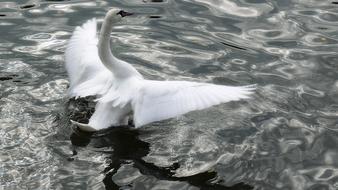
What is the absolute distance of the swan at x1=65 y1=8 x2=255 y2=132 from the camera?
8289 millimetres

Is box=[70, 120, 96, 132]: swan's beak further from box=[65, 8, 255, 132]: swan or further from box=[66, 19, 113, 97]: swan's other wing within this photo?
box=[66, 19, 113, 97]: swan's other wing

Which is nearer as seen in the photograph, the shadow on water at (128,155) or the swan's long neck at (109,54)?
the shadow on water at (128,155)

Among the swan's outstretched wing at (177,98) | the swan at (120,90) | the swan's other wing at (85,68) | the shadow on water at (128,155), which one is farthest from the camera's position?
the swan's other wing at (85,68)

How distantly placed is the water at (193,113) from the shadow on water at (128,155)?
18 millimetres

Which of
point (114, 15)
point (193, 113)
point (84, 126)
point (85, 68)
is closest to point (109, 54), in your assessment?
point (114, 15)

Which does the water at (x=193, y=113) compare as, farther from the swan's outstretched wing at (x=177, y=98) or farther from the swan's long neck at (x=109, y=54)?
the swan's long neck at (x=109, y=54)

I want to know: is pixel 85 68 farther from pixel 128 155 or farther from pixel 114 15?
pixel 128 155

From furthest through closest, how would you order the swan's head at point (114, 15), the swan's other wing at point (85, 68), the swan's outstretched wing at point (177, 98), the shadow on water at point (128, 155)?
the swan's other wing at point (85, 68), the swan's head at point (114, 15), the swan's outstretched wing at point (177, 98), the shadow on water at point (128, 155)

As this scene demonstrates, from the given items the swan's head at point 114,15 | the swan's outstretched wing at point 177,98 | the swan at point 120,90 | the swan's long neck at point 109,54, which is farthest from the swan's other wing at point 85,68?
the swan's outstretched wing at point 177,98

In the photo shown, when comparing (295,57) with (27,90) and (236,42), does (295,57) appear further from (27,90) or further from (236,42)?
(27,90)

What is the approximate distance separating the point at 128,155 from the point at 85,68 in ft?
6.81

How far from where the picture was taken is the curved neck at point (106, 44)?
9.30m

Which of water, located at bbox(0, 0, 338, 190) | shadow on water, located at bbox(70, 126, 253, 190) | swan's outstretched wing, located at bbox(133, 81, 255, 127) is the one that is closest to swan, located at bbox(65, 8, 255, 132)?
swan's outstretched wing, located at bbox(133, 81, 255, 127)

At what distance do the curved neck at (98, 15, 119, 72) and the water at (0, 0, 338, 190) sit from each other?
0.94 metres
